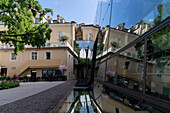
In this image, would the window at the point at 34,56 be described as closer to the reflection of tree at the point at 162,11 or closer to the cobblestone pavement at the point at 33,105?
the cobblestone pavement at the point at 33,105

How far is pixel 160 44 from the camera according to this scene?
1568 millimetres

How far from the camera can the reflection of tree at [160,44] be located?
1440 millimetres

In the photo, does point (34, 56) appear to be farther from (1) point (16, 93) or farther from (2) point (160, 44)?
(2) point (160, 44)

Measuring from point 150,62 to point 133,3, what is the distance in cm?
140

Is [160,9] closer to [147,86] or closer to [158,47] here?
[158,47]

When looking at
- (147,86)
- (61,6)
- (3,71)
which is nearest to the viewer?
(147,86)

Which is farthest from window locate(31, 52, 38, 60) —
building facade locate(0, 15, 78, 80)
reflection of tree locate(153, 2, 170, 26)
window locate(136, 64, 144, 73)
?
reflection of tree locate(153, 2, 170, 26)

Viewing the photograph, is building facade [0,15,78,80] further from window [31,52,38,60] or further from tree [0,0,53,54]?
tree [0,0,53,54]

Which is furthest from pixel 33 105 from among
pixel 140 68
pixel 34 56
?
pixel 34 56

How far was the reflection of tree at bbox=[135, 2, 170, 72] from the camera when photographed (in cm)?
144

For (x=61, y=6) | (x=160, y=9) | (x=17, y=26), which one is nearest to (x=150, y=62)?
(x=160, y=9)

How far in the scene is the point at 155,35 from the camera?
166 cm

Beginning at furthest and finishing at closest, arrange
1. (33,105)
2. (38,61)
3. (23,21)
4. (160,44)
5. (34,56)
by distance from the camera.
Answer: (34,56), (38,61), (23,21), (33,105), (160,44)

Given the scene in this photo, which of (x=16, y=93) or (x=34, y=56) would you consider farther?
(x=34, y=56)
